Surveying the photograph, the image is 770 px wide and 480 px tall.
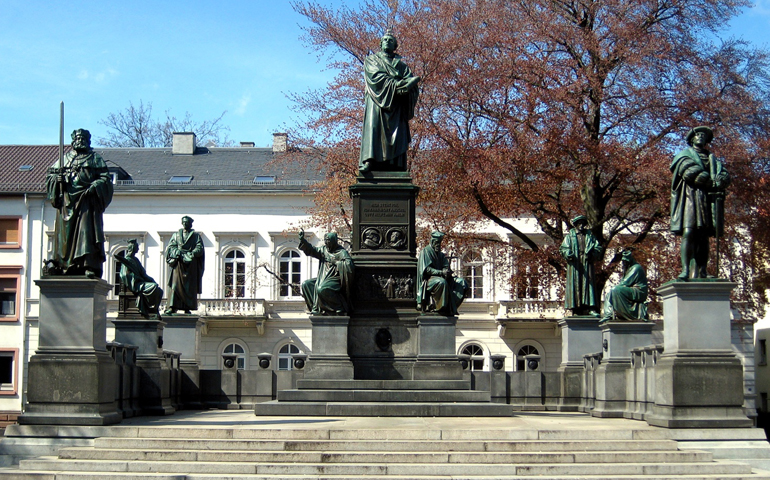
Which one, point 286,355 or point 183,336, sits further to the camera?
point 286,355

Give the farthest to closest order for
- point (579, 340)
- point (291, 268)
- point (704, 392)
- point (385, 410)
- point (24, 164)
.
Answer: point (24, 164), point (291, 268), point (579, 340), point (385, 410), point (704, 392)

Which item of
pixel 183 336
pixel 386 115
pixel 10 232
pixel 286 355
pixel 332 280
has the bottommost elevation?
pixel 286 355

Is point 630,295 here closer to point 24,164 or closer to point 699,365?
point 699,365

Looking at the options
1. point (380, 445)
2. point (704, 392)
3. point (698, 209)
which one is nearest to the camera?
point (380, 445)

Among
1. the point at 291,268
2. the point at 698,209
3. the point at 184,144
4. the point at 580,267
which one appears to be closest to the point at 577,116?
the point at 580,267

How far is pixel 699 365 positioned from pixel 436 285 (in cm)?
443

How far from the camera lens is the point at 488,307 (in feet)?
146

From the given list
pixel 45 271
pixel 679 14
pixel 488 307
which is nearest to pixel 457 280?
pixel 45 271

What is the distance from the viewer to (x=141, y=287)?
1809 cm

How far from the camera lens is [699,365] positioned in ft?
44.5

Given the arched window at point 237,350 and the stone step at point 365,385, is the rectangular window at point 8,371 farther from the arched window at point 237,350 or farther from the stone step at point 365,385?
the stone step at point 365,385

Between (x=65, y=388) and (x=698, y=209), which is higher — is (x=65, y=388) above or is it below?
below

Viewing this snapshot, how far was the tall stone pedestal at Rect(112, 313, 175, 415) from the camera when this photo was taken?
16703 millimetres

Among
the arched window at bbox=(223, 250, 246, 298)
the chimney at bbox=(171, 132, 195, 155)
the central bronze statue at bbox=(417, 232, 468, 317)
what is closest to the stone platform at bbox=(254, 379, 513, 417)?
the central bronze statue at bbox=(417, 232, 468, 317)
